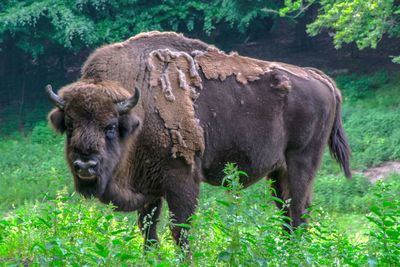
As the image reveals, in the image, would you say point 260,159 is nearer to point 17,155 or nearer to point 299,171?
point 299,171

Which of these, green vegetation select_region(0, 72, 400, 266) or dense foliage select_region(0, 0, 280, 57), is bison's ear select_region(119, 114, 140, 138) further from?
dense foliage select_region(0, 0, 280, 57)

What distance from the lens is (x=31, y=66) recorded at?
905 inches

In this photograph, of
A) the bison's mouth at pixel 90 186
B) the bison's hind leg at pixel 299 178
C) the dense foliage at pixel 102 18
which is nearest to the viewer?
the bison's mouth at pixel 90 186

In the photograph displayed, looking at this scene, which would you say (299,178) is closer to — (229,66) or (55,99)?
(229,66)

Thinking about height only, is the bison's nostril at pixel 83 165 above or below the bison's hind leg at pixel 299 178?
above

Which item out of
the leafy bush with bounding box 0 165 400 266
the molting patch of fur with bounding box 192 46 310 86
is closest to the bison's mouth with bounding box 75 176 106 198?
the leafy bush with bounding box 0 165 400 266

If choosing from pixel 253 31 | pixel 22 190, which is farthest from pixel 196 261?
pixel 253 31

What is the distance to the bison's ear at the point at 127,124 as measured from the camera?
6207 millimetres

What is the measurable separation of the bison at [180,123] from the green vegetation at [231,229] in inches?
12.2

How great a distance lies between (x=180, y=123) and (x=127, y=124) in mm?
601

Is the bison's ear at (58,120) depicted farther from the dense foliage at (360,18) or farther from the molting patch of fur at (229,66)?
the dense foliage at (360,18)

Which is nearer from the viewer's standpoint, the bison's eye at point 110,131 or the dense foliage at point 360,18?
the bison's eye at point 110,131

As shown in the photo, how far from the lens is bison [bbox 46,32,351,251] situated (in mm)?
6125

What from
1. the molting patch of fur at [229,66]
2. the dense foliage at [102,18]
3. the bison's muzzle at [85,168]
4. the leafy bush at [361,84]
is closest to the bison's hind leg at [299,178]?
the molting patch of fur at [229,66]
